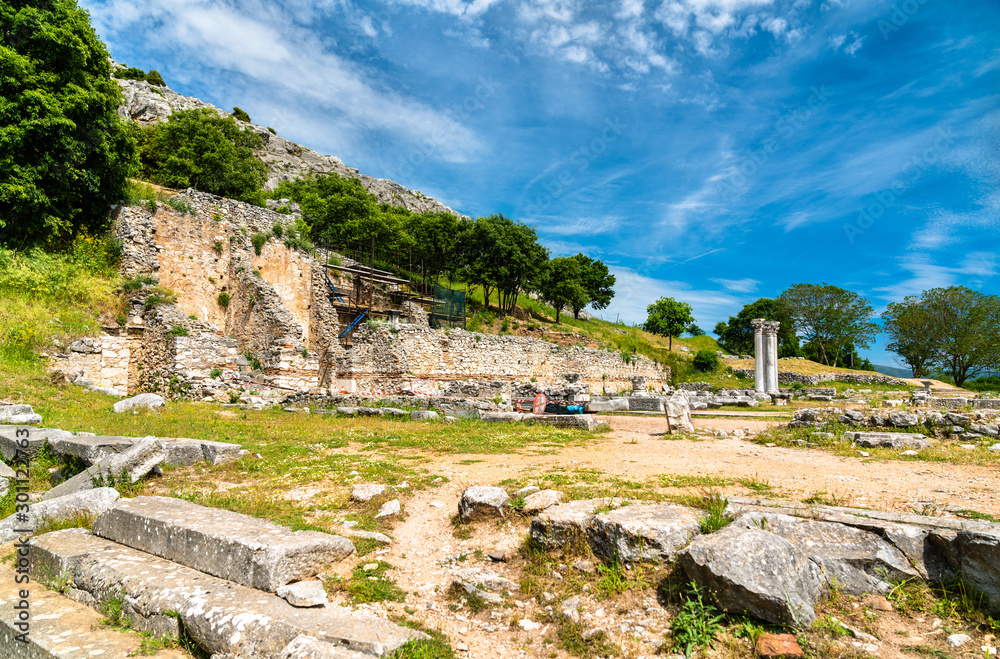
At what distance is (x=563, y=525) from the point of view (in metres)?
4.44

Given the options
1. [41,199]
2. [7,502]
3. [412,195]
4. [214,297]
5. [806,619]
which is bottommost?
[7,502]

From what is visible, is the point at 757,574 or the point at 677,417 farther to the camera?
the point at 677,417

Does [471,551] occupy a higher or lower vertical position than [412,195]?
lower

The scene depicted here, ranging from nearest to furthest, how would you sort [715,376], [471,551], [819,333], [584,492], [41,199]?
1. [471,551]
2. [584,492]
3. [41,199]
4. [715,376]
5. [819,333]

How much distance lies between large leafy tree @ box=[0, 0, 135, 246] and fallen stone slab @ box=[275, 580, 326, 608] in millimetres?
18634

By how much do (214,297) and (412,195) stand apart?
244ft

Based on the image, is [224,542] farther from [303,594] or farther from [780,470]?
[780,470]

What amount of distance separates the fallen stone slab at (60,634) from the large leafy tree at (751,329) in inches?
2525

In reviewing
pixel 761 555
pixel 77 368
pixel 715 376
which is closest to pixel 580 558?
pixel 761 555

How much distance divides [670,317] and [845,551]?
162 feet

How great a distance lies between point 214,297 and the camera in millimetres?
21547

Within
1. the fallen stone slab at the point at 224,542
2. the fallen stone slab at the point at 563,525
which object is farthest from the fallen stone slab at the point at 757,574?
the fallen stone slab at the point at 224,542

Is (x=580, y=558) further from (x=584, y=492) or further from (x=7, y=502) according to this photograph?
(x=7, y=502)

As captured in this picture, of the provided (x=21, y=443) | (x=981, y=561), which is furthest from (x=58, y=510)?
(x=981, y=561)
